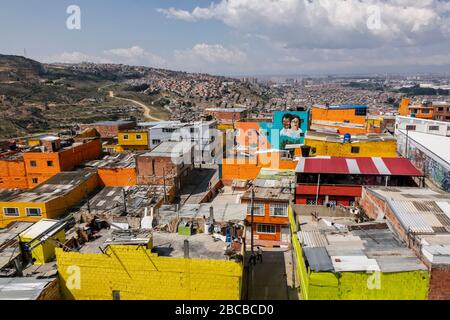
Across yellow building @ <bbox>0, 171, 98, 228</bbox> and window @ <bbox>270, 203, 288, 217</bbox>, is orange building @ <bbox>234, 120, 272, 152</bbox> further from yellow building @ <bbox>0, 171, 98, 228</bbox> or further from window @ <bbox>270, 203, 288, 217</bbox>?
yellow building @ <bbox>0, 171, 98, 228</bbox>

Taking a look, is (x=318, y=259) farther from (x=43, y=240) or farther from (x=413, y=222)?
(x=43, y=240)

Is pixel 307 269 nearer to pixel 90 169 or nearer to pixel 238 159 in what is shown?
pixel 238 159

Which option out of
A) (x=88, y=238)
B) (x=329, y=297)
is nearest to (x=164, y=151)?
(x=88, y=238)

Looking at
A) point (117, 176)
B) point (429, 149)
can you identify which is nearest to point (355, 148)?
point (429, 149)

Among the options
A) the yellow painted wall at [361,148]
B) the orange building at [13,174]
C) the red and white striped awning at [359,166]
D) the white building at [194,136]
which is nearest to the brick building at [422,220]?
the red and white striped awning at [359,166]

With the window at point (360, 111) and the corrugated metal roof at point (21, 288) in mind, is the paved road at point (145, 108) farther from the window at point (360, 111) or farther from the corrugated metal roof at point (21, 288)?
the corrugated metal roof at point (21, 288)
